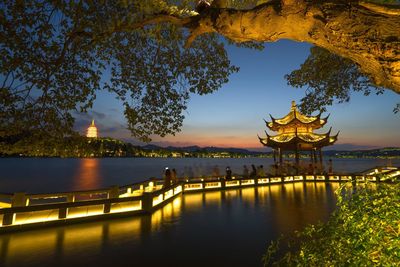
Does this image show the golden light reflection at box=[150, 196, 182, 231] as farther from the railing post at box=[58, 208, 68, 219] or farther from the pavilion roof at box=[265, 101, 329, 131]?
the pavilion roof at box=[265, 101, 329, 131]

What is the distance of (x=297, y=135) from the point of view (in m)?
25.0

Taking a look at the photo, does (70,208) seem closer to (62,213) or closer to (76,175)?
(62,213)

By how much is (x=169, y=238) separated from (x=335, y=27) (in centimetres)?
616

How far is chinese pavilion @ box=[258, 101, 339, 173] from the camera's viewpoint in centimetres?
2420

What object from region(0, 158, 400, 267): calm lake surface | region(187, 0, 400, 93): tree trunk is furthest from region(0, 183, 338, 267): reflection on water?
region(187, 0, 400, 93): tree trunk

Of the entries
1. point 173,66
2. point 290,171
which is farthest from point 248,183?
point 173,66

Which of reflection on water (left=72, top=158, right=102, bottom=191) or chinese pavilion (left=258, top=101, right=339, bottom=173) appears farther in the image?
reflection on water (left=72, top=158, right=102, bottom=191)

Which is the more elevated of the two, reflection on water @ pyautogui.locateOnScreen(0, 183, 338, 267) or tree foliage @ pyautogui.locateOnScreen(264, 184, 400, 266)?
tree foliage @ pyautogui.locateOnScreen(264, 184, 400, 266)

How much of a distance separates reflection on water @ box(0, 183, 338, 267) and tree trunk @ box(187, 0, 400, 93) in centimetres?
437

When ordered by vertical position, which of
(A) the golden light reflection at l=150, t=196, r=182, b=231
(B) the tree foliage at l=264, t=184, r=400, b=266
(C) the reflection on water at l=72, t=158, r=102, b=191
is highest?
(B) the tree foliage at l=264, t=184, r=400, b=266

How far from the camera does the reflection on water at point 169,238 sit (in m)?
5.32

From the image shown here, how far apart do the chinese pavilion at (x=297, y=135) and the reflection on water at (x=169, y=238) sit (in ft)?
48.0

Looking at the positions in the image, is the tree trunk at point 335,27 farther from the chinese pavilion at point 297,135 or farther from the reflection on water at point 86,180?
the reflection on water at point 86,180

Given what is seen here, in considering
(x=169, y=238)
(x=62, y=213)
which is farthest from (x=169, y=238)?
(x=62, y=213)
